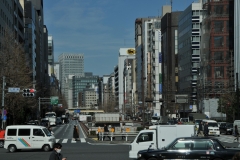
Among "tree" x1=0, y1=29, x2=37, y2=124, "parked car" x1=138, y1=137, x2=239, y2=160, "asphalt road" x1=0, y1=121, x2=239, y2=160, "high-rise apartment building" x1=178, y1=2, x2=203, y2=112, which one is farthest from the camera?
"high-rise apartment building" x1=178, y1=2, x2=203, y2=112

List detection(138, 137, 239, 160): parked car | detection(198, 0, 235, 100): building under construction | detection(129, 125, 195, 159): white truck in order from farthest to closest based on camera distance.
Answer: detection(198, 0, 235, 100): building under construction, detection(129, 125, 195, 159): white truck, detection(138, 137, 239, 160): parked car

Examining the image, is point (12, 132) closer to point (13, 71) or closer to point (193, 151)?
point (193, 151)

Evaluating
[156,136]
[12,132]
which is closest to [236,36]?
[12,132]

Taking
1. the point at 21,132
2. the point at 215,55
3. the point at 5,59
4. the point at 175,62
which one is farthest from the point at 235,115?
the point at 175,62

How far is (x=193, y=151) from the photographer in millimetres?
21109

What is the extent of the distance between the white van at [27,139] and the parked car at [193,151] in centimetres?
1605

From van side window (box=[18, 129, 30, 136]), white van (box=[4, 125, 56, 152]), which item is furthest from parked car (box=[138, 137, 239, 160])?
van side window (box=[18, 129, 30, 136])

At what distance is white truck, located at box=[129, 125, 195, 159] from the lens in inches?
1088

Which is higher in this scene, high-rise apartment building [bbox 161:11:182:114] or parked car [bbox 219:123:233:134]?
high-rise apartment building [bbox 161:11:182:114]

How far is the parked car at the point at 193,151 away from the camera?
20906 millimetres

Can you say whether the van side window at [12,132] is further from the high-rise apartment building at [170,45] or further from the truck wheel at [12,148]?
the high-rise apartment building at [170,45]

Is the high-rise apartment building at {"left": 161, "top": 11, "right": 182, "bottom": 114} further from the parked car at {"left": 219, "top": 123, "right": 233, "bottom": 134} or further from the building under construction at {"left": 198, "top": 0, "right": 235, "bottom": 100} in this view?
the parked car at {"left": 219, "top": 123, "right": 233, "bottom": 134}

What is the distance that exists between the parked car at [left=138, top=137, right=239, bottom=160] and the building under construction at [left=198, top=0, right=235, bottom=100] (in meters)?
75.9

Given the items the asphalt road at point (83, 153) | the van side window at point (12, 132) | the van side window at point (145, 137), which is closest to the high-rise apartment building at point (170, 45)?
the asphalt road at point (83, 153)
